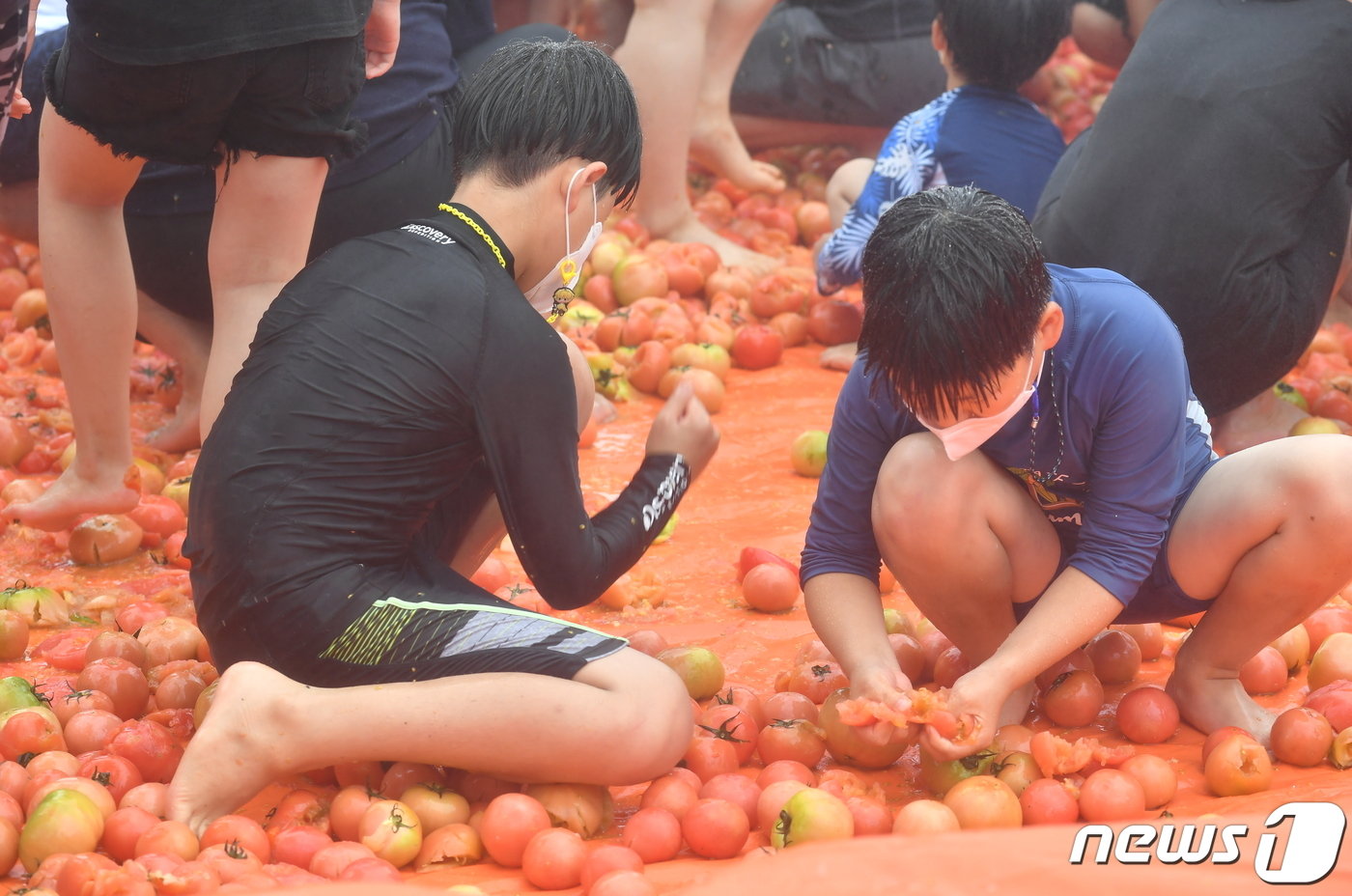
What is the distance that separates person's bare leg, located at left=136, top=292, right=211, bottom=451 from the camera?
3693 mm

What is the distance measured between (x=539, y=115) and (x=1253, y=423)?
2318 millimetres

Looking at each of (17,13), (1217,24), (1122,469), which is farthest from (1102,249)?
(17,13)

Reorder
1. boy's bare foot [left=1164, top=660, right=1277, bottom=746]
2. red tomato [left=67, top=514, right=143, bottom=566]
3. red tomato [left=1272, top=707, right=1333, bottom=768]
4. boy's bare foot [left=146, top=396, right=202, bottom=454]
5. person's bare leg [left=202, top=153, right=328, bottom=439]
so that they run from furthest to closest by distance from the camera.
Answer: boy's bare foot [left=146, top=396, right=202, bottom=454], red tomato [left=67, top=514, right=143, bottom=566], person's bare leg [left=202, top=153, right=328, bottom=439], boy's bare foot [left=1164, top=660, right=1277, bottom=746], red tomato [left=1272, top=707, right=1333, bottom=768]

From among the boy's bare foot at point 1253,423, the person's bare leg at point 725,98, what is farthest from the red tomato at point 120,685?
the person's bare leg at point 725,98

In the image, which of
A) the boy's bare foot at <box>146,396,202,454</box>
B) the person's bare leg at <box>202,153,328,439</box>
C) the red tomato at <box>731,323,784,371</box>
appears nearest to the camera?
the person's bare leg at <box>202,153,328,439</box>

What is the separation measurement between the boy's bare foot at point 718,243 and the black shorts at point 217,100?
2.49 m

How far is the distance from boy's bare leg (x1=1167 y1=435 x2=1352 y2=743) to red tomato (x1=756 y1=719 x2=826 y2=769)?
64 cm

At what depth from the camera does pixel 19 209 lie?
372 centimetres

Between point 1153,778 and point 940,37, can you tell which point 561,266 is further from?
point 940,37

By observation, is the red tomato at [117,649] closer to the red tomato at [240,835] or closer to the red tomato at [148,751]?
the red tomato at [148,751]

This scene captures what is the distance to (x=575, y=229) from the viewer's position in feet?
7.88

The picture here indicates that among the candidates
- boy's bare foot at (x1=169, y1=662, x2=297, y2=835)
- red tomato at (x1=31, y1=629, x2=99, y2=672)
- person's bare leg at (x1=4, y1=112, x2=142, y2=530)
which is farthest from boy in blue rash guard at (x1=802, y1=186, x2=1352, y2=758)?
person's bare leg at (x1=4, y1=112, x2=142, y2=530)

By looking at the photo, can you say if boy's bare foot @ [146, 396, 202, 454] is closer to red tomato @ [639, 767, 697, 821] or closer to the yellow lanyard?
the yellow lanyard

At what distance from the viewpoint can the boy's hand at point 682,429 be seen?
8.29ft
